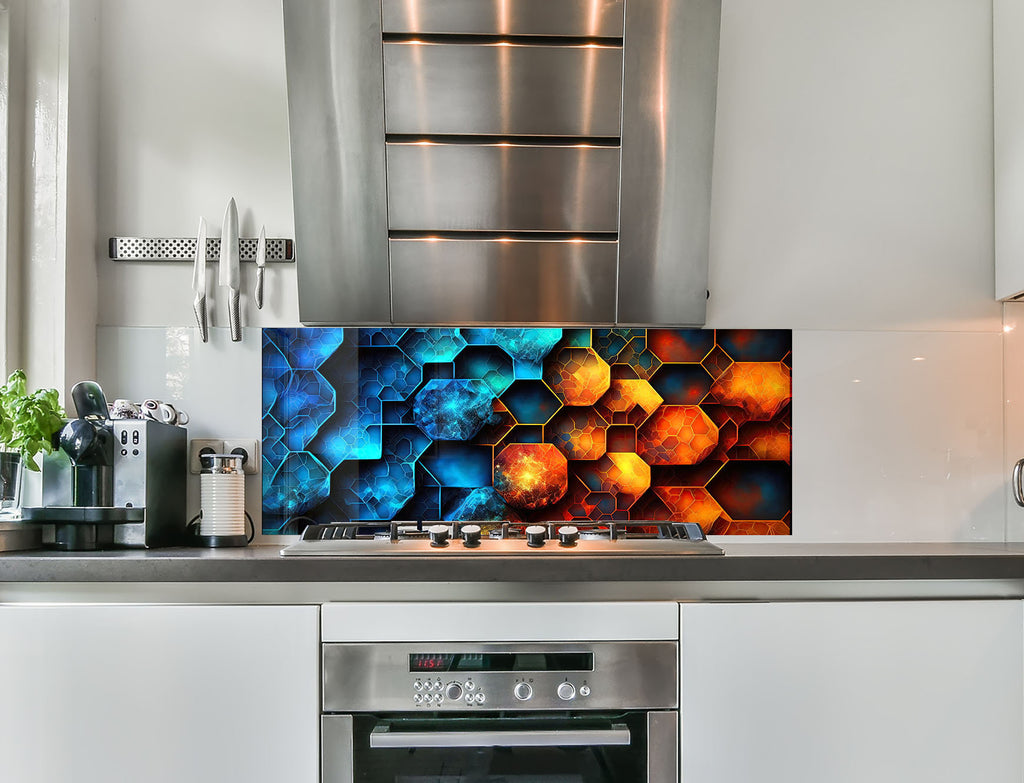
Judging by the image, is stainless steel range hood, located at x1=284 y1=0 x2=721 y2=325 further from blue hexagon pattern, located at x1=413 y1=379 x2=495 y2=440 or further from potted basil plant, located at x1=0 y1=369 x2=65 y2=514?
potted basil plant, located at x1=0 y1=369 x2=65 y2=514

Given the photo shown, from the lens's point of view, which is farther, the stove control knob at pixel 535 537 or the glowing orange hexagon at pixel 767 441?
the glowing orange hexagon at pixel 767 441

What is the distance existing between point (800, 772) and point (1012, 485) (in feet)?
3.38

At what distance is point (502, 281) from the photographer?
6.39 feet

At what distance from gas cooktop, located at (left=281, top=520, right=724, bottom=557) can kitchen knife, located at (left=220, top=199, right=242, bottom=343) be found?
0.56 metres

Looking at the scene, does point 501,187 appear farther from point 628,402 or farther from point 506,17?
point 628,402

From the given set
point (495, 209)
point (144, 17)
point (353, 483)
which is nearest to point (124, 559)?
point (353, 483)

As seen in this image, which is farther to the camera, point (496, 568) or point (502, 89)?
point (502, 89)

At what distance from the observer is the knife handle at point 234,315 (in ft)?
6.61

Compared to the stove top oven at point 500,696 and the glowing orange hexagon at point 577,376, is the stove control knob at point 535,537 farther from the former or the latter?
the glowing orange hexagon at point 577,376

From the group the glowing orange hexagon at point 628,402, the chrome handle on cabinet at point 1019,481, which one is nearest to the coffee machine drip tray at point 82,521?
the glowing orange hexagon at point 628,402

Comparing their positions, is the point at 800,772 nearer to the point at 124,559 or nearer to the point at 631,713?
the point at 631,713

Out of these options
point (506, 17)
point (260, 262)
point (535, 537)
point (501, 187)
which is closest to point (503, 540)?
point (535, 537)

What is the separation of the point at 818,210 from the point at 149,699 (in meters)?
1.85

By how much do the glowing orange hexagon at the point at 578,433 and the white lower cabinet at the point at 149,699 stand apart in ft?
2.71
